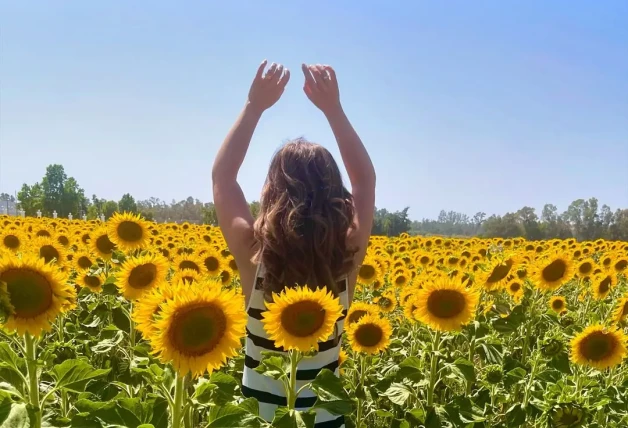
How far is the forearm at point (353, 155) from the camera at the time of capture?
109 inches

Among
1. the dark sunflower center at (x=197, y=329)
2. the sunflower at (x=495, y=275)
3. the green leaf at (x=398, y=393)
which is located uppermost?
the sunflower at (x=495, y=275)

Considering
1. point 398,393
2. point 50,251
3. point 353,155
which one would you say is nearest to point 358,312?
point 398,393

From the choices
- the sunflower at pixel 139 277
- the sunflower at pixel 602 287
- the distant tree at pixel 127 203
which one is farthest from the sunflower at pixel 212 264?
the distant tree at pixel 127 203

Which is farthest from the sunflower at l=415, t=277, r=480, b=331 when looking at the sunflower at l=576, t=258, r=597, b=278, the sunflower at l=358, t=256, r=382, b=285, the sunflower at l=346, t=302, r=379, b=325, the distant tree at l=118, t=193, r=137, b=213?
the distant tree at l=118, t=193, r=137, b=213

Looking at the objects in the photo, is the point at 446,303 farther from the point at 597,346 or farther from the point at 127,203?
the point at 127,203

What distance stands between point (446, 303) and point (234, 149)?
1678mm

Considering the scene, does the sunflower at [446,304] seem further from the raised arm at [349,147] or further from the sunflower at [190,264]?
the sunflower at [190,264]

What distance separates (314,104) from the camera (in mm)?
2943

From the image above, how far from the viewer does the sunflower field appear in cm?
178

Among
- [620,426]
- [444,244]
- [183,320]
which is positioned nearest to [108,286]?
[183,320]

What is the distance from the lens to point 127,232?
216 inches

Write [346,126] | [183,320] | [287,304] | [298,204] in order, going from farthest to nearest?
[346,126]
[298,204]
[287,304]
[183,320]

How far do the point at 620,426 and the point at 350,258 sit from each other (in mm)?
2720

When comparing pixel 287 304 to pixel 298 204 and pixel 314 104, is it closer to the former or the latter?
pixel 298 204
